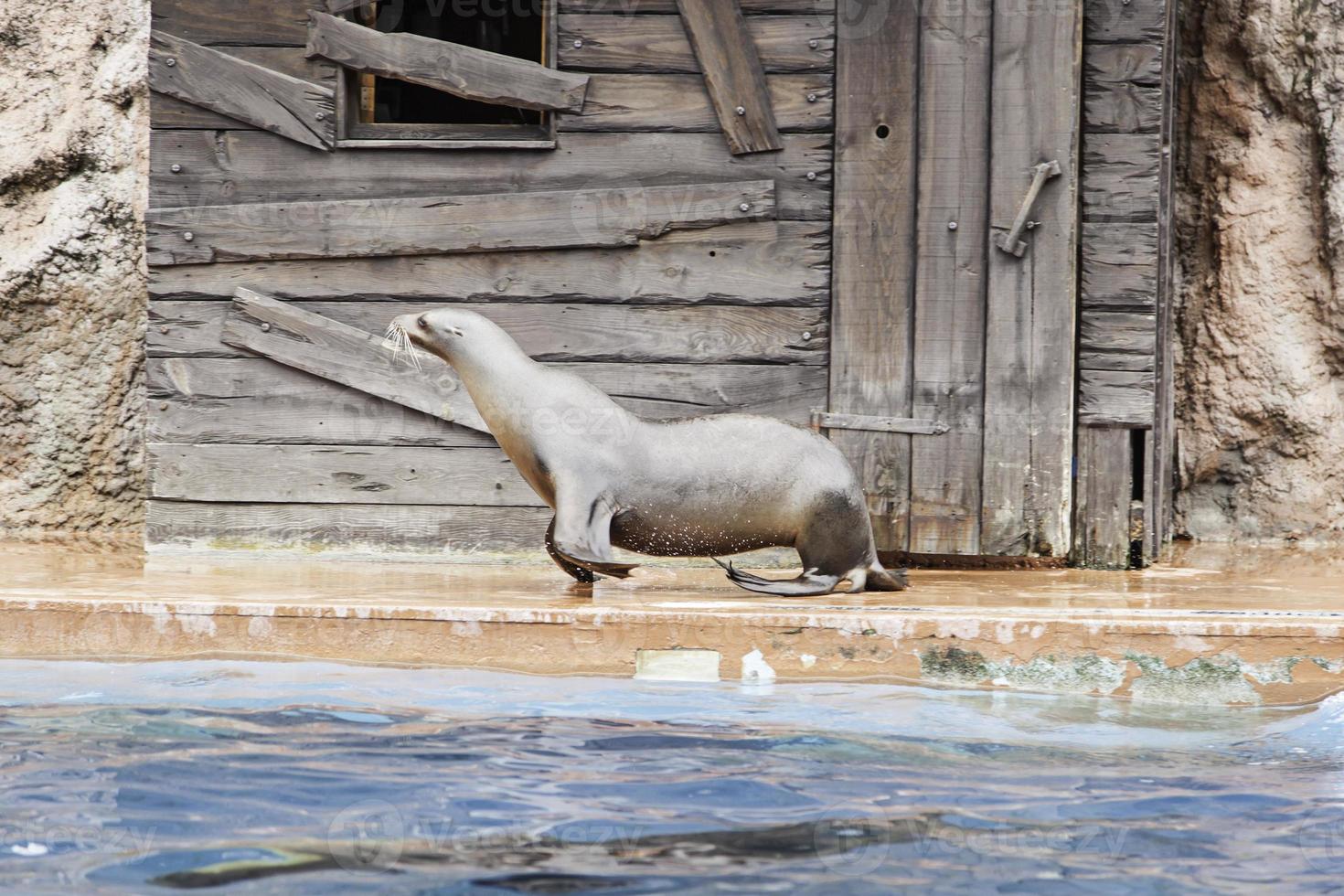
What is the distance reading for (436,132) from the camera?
5086 mm

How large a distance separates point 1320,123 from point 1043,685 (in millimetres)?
3486

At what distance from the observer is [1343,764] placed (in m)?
2.74

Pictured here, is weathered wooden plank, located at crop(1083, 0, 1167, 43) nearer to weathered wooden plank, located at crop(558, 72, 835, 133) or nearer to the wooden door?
the wooden door

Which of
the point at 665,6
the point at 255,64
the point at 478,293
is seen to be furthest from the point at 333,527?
the point at 665,6

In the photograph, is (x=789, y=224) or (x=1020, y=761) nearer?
(x=1020, y=761)

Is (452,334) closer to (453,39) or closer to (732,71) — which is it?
(732,71)

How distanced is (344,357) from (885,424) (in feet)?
6.03

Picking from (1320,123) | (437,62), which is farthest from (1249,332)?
(437,62)

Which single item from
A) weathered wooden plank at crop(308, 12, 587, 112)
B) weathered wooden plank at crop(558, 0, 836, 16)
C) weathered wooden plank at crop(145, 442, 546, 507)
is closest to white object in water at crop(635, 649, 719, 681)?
weathered wooden plank at crop(145, 442, 546, 507)

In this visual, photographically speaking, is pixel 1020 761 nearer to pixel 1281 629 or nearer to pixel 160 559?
pixel 1281 629

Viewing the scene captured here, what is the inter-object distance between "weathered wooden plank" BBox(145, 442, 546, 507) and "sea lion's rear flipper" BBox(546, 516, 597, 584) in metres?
1.03

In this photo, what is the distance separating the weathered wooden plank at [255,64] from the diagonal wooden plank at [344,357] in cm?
58

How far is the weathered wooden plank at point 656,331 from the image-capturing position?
192 inches

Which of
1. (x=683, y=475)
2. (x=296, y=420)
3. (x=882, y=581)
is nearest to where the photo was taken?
(x=683, y=475)
